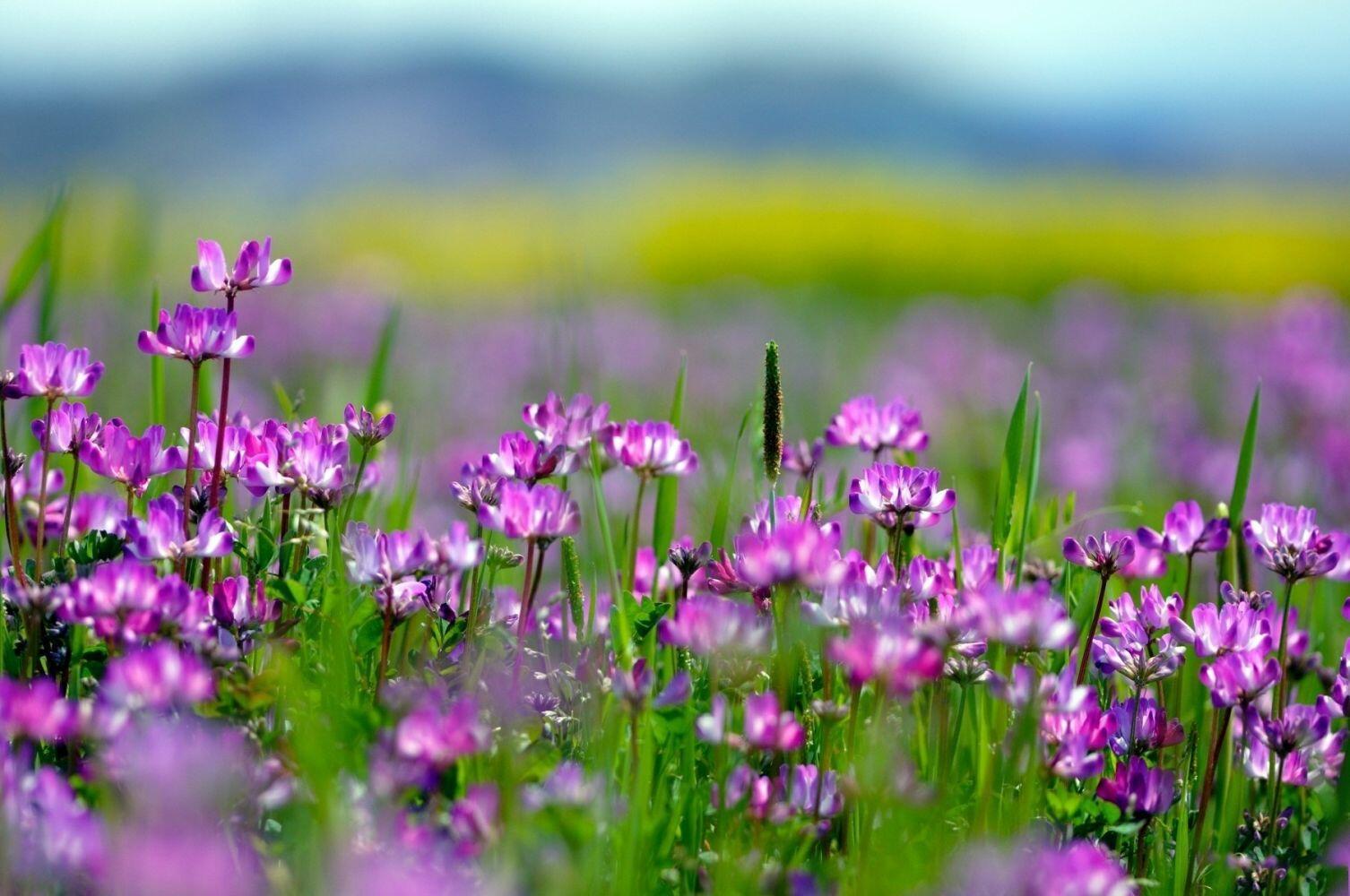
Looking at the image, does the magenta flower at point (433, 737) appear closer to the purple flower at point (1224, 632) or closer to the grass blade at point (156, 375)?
the purple flower at point (1224, 632)

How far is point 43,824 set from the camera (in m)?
1.33

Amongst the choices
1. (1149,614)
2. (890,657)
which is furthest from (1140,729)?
(890,657)

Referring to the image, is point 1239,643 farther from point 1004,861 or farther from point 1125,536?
point 1004,861

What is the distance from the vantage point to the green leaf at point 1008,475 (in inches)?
90.2

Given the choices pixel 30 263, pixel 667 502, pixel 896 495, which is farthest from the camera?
pixel 30 263

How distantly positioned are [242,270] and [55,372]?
329mm

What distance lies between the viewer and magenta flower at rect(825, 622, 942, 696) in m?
1.45

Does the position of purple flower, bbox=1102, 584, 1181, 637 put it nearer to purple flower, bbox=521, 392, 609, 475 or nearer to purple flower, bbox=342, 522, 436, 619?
purple flower, bbox=521, 392, 609, 475

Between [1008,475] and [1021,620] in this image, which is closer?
[1021,620]

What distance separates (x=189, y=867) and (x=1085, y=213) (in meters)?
28.9

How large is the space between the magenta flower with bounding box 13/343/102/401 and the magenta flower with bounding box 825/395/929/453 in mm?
1211

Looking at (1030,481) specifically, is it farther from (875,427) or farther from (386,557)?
(386,557)

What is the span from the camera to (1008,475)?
2324 mm

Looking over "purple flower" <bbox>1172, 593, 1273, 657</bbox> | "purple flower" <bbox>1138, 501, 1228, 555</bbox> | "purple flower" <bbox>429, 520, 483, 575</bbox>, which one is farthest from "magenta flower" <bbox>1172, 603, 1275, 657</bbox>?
"purple flower" <bbox>429, 520, 483, 575</bbox>
